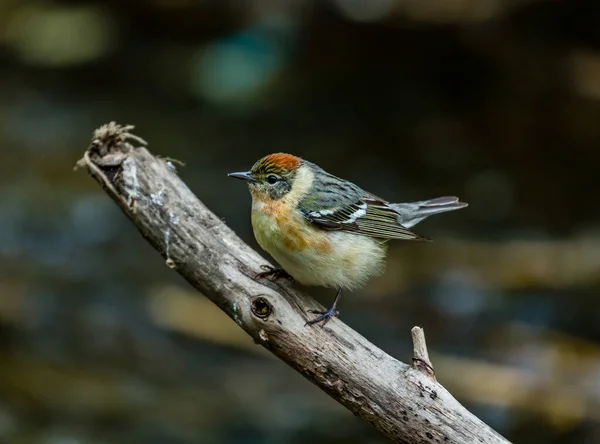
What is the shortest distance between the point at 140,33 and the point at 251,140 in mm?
3411

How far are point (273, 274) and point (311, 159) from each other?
20.2ft

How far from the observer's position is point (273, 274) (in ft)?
14.7

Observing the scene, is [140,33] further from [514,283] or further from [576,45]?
[514,283]

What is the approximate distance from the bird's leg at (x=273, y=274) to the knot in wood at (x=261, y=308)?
20 cm

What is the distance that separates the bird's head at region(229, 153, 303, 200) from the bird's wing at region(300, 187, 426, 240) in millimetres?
152

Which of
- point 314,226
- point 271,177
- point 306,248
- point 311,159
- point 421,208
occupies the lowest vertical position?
point 306,248

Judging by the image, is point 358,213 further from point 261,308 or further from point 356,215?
point 261,308

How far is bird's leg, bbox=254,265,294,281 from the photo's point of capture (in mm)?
4316

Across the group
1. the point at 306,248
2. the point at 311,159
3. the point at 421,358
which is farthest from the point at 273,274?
Result: the point at 311,159

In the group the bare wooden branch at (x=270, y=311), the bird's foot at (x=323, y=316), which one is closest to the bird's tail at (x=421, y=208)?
the bare wooden branch at (x=270, y=311)

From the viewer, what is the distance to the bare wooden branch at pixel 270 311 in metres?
3.79

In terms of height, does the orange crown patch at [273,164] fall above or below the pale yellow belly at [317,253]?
above

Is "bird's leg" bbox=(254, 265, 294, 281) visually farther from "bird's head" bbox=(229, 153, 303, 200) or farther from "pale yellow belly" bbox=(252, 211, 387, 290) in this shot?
"bird's head" bbox=(229, 153, 303, 200)

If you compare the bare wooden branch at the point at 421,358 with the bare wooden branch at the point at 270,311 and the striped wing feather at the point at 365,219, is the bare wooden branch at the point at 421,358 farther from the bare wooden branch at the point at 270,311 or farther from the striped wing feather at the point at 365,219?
the striped wing feather at the point at 365,219
